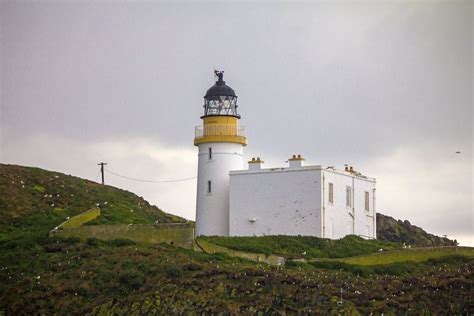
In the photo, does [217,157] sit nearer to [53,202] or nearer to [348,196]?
[348,196]

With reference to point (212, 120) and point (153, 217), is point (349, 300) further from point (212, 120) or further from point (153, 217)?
point (153, 217)

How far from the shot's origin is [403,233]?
178ft

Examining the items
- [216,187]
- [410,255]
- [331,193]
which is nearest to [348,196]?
[331,193]

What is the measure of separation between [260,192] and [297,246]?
3150mm

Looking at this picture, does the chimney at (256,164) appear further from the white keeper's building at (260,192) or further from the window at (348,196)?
the window at (348,196)

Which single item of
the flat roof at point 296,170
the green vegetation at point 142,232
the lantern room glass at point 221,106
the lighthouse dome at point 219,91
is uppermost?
the lighthouse dome at point 219,91

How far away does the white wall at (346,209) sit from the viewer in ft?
141

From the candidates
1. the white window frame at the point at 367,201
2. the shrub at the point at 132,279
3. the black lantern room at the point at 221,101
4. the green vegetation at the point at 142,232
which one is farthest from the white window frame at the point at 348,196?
the shrub at the point at 132,279

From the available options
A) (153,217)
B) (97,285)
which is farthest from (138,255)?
(153,217)

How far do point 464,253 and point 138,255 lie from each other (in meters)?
11.3

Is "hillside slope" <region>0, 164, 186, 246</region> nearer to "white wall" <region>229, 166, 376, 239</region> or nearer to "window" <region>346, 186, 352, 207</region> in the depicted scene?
"white wall" <region>229, 166, 376, 239</region>

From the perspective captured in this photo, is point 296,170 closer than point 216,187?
Yes

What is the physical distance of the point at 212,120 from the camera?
44938 millimetres

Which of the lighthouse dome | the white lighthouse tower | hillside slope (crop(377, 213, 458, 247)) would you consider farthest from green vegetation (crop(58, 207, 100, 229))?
hillside slope (crop(377, 213, 458, 247))
